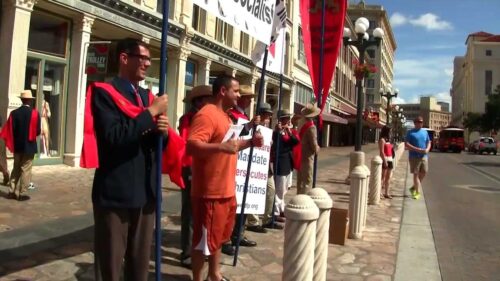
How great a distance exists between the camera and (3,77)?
38.5ft

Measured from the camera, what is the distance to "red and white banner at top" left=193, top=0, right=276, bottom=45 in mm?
3939

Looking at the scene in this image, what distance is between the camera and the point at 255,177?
5645mm

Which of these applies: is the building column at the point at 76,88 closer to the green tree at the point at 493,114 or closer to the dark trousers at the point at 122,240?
the dark trousers at the point at 122,240

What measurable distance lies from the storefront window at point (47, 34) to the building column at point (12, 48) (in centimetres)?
106

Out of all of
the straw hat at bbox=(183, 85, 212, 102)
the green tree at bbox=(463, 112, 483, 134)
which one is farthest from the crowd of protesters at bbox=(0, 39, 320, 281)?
the green tree at bbox=(463, 112, 483, 134)

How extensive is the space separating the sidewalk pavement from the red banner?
2.23m

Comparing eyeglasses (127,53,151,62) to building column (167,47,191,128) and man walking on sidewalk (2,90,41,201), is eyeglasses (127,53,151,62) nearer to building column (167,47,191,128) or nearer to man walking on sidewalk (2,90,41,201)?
man walking on sidewalk (2,90,41,201)

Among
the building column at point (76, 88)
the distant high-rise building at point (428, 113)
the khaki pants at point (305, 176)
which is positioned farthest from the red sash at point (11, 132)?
the distant high-rise building at point (428, 113)

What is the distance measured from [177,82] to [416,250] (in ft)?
44.6

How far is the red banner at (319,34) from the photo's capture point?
6988 mm

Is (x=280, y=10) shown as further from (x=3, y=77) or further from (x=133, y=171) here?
(x=3, y=77)

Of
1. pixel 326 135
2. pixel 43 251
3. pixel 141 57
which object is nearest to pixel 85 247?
pixel 43 251

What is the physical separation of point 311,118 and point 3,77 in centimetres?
806

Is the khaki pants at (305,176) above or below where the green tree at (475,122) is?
below
